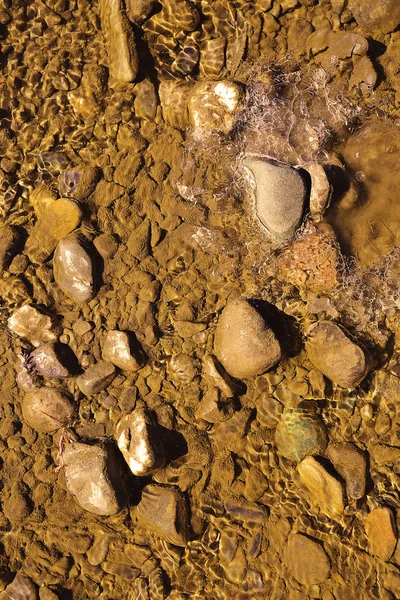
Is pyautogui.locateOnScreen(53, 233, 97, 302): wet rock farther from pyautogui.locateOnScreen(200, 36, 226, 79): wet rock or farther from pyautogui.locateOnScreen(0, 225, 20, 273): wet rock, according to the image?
pyautogui.locateOnScreen(200, 36, 226, 79): wet rock

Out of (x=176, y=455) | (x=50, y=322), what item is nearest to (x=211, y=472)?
(x=176, y=455)

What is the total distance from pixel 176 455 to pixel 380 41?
370 centimetres

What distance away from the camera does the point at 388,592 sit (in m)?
3.73

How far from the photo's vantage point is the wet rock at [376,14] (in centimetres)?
427

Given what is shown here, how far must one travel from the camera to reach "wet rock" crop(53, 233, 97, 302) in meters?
4.17

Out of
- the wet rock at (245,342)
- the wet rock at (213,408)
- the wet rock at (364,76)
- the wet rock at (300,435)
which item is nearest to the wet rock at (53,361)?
the wet rock at (213,408)

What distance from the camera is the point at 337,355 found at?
13.0 ft

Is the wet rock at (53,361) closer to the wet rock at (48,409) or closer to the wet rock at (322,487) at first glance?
the wet rock at (48,409)

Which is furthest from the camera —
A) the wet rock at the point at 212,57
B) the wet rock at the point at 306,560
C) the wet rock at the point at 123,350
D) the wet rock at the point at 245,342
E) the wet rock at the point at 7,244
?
the wet rock at the point at 212,57

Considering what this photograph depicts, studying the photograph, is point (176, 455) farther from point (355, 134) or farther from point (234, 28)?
point (234, 28)

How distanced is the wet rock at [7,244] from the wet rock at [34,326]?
1.41 ft

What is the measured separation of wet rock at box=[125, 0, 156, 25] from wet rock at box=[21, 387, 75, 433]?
3.13 m

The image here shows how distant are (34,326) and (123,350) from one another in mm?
765

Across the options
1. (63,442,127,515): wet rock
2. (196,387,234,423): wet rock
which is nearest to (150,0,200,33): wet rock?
(196,387,234,423): wet rock
